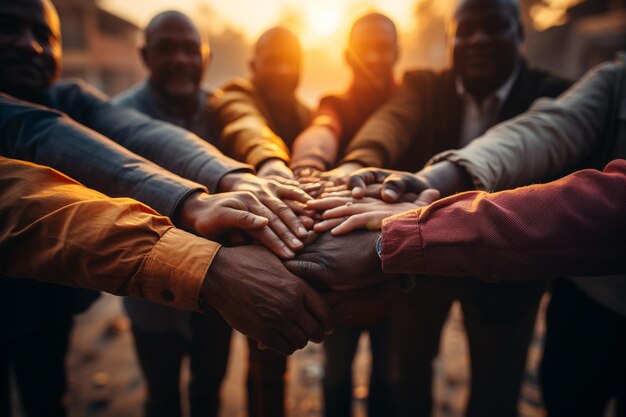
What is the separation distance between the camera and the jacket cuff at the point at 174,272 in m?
1.13

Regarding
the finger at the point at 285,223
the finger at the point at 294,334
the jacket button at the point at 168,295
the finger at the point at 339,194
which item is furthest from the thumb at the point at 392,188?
the jacket button at the point at 168,295

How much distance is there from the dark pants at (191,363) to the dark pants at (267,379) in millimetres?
204

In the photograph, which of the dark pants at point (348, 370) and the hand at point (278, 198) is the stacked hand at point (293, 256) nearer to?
the hand at point (278, 198)

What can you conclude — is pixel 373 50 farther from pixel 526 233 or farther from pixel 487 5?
pixel 526 233

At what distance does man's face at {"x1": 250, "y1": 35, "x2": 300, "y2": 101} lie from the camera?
7.91 feet

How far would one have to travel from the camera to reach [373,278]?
4.36 feet

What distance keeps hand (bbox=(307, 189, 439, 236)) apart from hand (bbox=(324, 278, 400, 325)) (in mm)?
242

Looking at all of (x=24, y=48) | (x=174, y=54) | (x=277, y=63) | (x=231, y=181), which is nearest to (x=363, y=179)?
(x=231, y=181)

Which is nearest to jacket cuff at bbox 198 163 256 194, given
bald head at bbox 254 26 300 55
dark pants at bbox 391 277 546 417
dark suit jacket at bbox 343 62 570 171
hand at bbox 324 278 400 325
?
dark suit jacket at bbox 343 62 570 171

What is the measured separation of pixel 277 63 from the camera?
2.44 meters

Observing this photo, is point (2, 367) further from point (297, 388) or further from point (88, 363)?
point (297, 388)

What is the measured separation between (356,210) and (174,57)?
1.56 metres

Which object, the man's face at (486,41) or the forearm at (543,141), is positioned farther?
the man's face at (486,41)

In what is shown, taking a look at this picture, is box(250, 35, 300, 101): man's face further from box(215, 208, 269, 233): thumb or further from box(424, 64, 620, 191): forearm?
box(215, 208, 269, 233): thumb
